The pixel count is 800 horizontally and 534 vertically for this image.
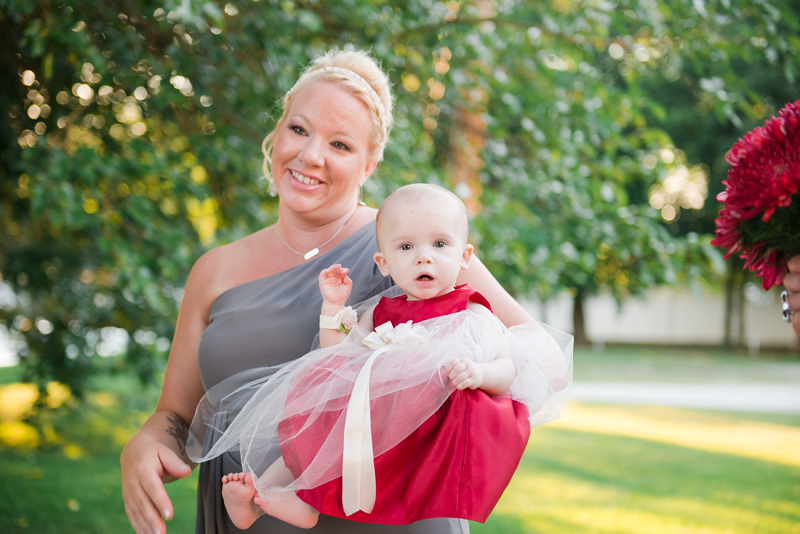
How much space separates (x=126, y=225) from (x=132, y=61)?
92 centimetres

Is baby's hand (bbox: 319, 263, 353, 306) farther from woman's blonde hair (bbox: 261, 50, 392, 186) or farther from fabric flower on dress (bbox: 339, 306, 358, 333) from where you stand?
woman's blonde hair (bbox: 261, 50, 392, 186)

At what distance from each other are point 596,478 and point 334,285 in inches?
228

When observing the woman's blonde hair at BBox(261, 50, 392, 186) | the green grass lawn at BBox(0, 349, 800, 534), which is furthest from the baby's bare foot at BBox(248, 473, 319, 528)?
the green grass lawn at BBox(0, 349, 800, 534)

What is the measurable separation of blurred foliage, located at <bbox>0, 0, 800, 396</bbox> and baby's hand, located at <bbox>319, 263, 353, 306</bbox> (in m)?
1.52

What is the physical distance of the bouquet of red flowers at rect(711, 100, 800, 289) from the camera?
4.99ft

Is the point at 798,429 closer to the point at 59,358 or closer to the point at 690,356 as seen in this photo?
the point at 59,358

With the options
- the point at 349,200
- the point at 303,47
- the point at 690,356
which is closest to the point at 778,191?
the point at 349,200

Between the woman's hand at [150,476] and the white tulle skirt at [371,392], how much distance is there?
20 centimetres

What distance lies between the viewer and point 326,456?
1.50 meters

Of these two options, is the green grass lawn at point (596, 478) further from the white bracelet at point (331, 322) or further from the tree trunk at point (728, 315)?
the tree trunk at point (728, 315)

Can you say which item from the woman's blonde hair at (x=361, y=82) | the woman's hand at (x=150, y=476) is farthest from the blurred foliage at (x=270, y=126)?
the woman's hand at (x=150, y=476)

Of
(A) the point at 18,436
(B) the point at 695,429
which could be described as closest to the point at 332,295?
(A) the point at 18,436

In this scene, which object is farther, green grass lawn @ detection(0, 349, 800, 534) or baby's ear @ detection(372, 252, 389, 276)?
green grass lawn @ detection(0, 349, 800, 534)

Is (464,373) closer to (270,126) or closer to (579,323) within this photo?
(270,126)
